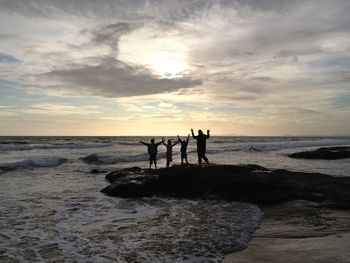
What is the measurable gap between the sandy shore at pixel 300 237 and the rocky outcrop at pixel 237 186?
1.13 meters

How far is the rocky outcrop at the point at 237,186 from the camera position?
12023 mm

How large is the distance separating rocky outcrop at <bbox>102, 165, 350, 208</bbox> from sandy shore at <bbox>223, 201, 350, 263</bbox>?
1.13 meters

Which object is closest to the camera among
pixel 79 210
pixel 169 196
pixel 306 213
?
pixel 306 213

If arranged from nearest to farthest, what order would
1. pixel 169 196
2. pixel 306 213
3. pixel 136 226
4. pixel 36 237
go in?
pixel 36 237
pixel 136 226
pixel 306 213
pixel 169 196

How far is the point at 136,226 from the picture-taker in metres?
9.13

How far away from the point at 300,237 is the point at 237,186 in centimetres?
562

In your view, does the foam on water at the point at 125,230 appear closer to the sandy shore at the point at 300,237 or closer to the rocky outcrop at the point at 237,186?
the sandy shore at the point at 300,237

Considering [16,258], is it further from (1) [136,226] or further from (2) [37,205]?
(2) [37,205]

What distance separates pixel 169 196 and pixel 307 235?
20.8 ft

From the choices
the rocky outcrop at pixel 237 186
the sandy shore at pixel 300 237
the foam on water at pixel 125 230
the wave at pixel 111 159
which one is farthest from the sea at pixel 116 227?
the wave at pixel 111 159

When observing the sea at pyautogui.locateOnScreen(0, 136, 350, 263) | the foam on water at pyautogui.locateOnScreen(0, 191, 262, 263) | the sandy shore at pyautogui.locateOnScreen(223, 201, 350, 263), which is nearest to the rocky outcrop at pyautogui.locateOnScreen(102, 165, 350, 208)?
the sea at pyautogui.locateOnScreen(0, 136, 350, 263)

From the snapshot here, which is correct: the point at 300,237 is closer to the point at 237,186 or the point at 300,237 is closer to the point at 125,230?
the point at 125,230

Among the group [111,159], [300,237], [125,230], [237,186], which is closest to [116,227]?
[125,230]

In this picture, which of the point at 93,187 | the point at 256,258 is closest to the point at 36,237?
the point at 256,258
